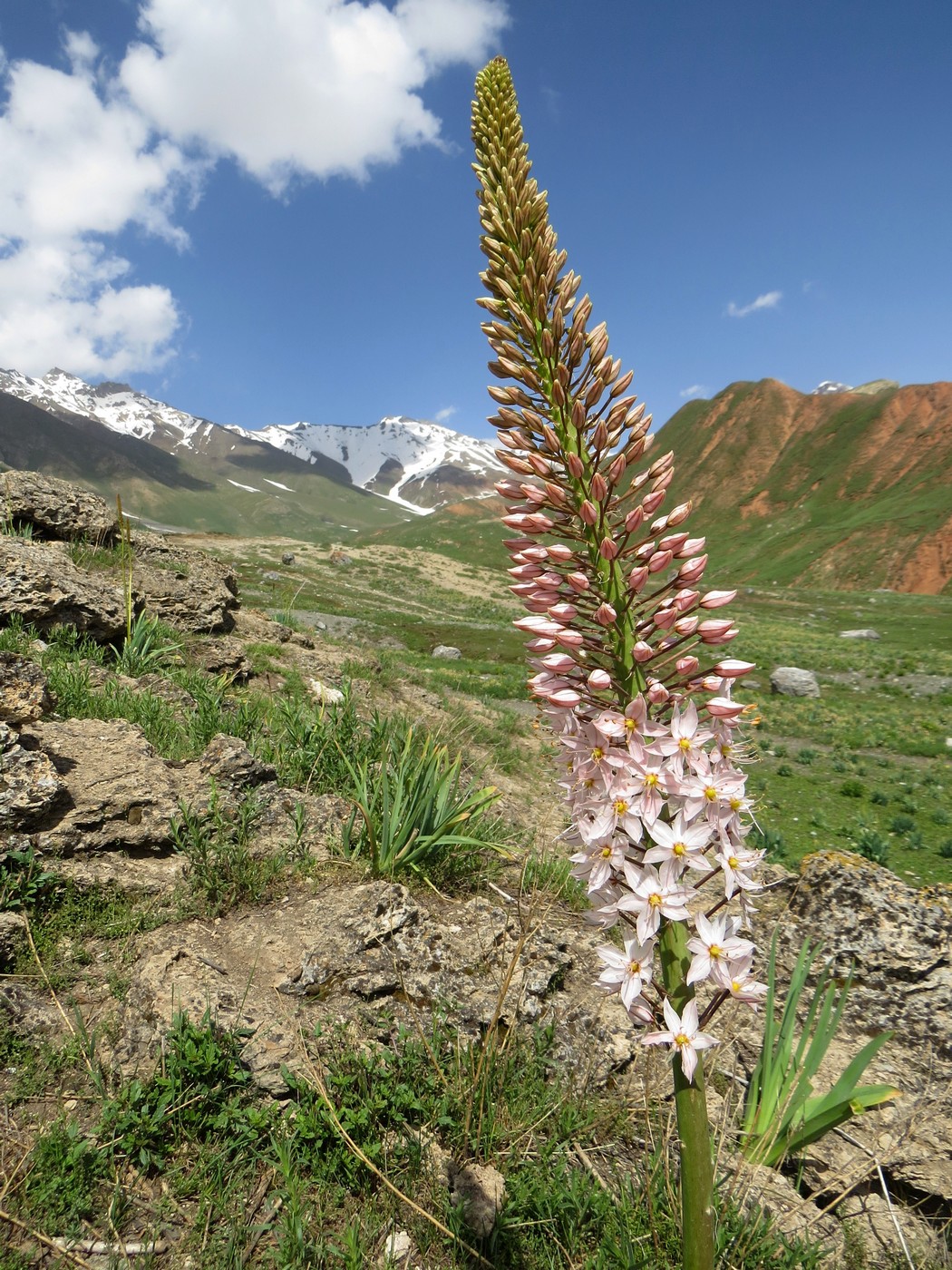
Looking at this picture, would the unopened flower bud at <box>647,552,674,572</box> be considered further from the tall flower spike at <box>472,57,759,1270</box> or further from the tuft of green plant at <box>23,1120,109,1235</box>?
the tuft of green plant at <box>23,1120,109,1235</box>

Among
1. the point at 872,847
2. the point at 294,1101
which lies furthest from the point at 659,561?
the point at 872,847

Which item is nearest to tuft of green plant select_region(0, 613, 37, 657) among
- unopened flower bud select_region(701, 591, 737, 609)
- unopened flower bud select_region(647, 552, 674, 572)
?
unopened flower bud select_region(647, 552, 674, 572)

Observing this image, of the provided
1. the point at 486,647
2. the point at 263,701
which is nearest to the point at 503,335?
the point at 263,701

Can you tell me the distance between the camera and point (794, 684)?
25.3 metres

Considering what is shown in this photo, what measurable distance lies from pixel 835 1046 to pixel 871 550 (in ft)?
273

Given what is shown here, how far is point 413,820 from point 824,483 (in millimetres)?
107111

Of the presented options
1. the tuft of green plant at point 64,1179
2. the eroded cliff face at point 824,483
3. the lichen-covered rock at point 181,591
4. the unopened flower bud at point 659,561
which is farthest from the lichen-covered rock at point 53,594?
the eroded cliff face at point 824,483

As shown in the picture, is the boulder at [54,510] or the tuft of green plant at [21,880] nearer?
the tuft of green plant at [21,880]

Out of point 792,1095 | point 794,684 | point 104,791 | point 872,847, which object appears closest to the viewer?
point 792,1095

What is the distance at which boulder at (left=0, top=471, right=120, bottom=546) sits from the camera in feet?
36.0

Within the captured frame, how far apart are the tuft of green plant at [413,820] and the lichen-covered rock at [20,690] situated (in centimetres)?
277

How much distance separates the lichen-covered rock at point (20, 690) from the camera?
538cm

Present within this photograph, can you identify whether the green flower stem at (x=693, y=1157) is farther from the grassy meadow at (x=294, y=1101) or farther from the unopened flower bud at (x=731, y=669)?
the unopened flower bud at (x=731, y=669)

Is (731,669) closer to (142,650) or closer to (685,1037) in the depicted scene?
(685,1037)
